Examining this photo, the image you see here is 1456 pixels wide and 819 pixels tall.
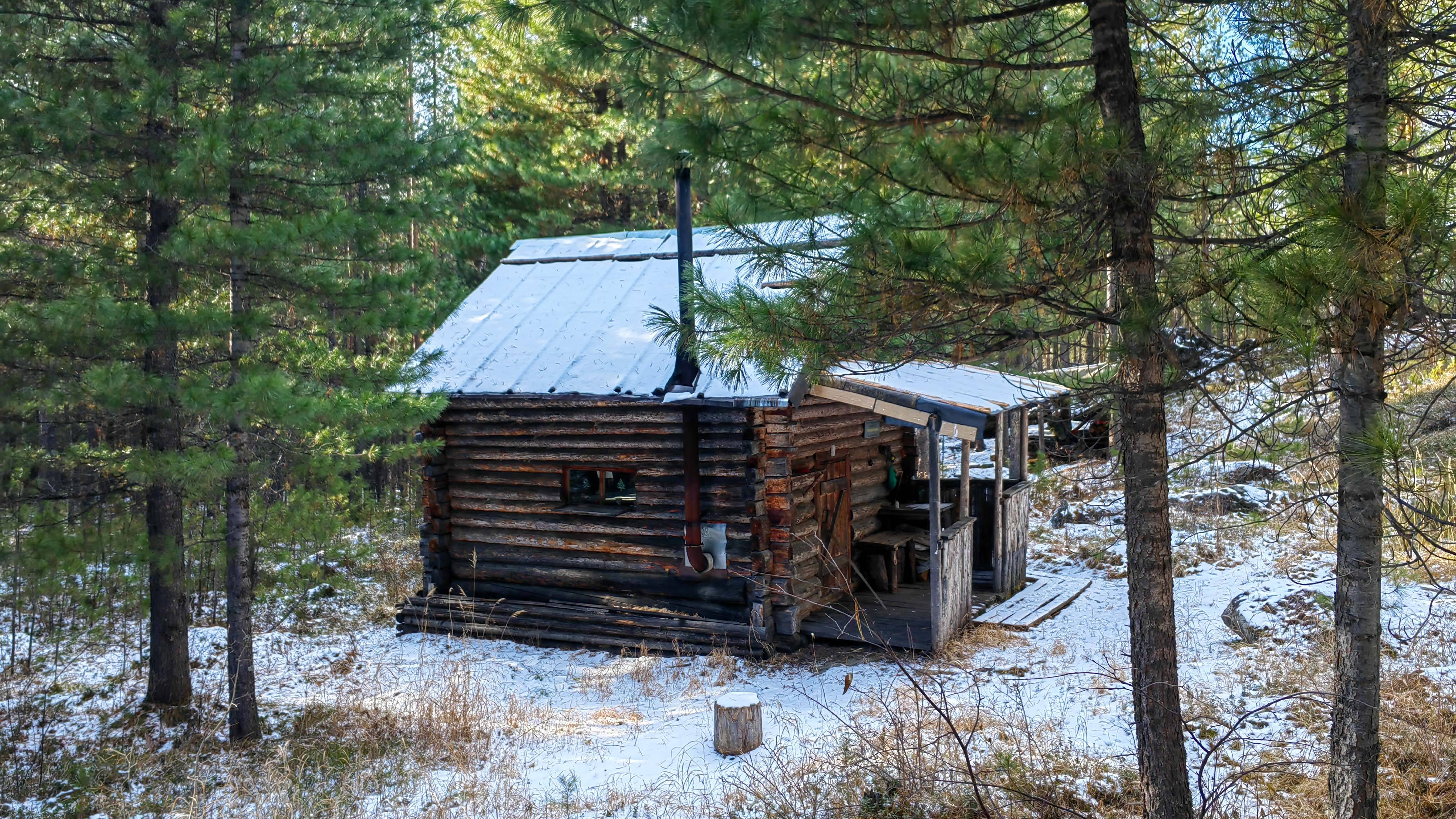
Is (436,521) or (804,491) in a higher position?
(804,491)

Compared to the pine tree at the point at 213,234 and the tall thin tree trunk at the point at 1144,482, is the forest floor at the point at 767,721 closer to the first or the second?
the tall thin tree trunk at the point at 1144,482

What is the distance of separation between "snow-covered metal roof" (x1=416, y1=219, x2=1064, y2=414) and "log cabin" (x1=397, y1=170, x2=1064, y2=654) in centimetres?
4

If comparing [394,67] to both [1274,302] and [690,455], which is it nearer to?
[690,455]

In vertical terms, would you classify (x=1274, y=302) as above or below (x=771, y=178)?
below

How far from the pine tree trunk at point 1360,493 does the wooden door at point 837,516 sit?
6.43 meters

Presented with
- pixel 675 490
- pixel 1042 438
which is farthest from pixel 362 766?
pixel 1042 438

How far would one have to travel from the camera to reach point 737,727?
23.3 feet

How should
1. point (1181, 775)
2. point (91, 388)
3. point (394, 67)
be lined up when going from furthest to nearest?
point (394, 67), point (91, 388), point (1181, 775)

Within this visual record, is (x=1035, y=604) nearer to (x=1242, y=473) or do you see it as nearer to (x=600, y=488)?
(x=600, y=488)

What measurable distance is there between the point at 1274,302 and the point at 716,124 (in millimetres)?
2837

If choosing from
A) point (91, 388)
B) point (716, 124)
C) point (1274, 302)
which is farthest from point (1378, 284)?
point (91, 388)

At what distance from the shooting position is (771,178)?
5.20 meters

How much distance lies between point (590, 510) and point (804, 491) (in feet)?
8.21

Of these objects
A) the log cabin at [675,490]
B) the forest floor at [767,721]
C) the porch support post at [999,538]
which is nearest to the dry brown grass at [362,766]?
the forest floor at [767,721]
